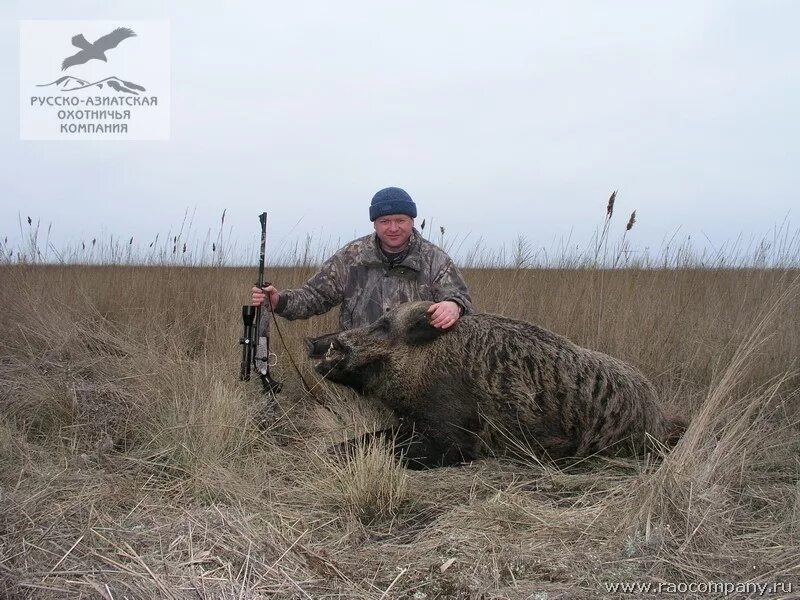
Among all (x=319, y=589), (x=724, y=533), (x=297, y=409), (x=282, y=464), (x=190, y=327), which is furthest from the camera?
(x=190, y=327)

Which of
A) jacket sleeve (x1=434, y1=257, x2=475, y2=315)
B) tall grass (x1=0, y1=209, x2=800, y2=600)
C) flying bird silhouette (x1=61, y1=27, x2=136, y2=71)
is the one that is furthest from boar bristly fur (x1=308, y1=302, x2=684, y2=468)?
flying bird silhouette (x1=61, y1=27, x2=136, y2=71)

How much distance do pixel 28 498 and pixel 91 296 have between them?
17.1 feet

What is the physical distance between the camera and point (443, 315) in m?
3.80

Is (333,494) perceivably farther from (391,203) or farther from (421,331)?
(391,203)

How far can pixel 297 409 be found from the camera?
189 inches

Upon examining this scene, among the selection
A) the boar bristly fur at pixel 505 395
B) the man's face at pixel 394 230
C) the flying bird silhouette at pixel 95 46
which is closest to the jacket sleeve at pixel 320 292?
the man's face at pixel 394 230

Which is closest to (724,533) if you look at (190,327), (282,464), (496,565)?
(496,565)

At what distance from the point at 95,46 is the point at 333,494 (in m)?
6.26

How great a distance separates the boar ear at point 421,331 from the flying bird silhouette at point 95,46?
17.1ft

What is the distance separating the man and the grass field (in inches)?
25.8

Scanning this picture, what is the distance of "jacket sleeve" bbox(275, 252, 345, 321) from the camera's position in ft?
15.9

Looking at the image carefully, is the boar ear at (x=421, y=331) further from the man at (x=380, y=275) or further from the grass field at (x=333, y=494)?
the man at (x=380, y=275)

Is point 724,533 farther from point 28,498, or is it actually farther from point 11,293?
point 11,293

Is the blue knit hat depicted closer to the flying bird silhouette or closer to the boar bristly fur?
the boar bristly fur
